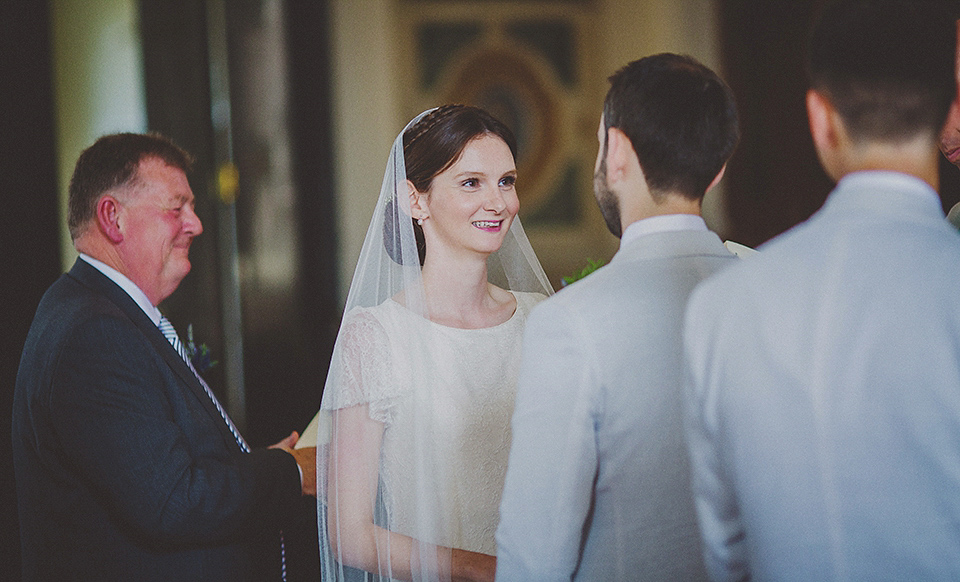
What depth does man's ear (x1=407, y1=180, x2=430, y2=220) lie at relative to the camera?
6.95 ft

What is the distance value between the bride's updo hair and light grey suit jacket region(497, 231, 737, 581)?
86 centimetres

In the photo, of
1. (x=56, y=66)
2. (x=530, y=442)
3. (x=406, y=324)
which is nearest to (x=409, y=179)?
(x=406, y=324)

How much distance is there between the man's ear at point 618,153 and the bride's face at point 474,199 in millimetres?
747

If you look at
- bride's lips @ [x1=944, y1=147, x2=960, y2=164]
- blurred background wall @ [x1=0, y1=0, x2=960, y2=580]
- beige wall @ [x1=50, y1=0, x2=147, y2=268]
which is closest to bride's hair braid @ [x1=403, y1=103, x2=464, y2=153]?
blurred background wall @ [x1=0, y1=0, x2=960, y2=580]

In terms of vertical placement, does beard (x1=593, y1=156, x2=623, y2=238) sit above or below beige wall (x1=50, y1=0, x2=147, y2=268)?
below

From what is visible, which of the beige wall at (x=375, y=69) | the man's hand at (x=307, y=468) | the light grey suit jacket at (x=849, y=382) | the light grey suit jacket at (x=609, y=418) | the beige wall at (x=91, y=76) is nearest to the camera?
the light grey suit jacket at (x=849, y=382)

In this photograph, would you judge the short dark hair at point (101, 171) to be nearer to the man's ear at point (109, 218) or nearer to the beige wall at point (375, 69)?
the man's ear at point (109, 218)

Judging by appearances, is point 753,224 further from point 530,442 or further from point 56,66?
point 530,442

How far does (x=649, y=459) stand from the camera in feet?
4.23

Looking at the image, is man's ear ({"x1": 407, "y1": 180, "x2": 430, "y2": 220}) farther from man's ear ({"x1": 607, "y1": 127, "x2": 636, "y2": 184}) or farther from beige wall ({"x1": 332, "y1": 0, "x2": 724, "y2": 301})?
beige wall ({"x1": 332, "y1": 0, "x2": 724, "y2": 301})

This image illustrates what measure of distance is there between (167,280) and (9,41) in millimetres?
1160

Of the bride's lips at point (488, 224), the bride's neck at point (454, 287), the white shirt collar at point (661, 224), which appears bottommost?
A: the bride's neck at point (454, 287)

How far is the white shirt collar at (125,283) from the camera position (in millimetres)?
2039

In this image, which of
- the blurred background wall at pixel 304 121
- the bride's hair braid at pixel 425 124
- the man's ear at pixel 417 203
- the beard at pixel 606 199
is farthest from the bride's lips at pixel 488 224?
the blurred background wall at pixel 304 121
